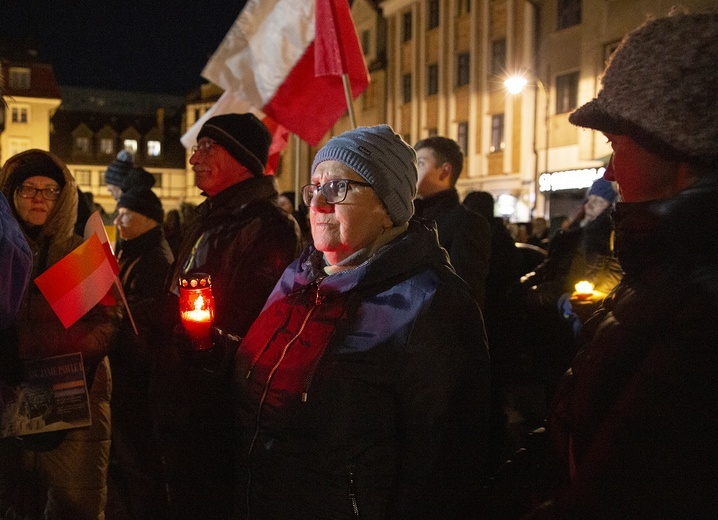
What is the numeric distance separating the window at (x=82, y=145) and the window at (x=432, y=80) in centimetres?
3808

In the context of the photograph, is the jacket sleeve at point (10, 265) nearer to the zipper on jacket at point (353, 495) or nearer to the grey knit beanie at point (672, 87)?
the zipper on jacket at point (353, 495)

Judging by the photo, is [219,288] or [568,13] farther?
[568,13]

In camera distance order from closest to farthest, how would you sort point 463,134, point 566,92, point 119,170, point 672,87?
point 672,87 < point 119,170 < point 566,92 < point 463,134

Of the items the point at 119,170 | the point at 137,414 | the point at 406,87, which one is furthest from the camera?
the point at 406,87

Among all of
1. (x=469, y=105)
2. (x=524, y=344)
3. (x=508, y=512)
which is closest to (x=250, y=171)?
(x=508, y=512)

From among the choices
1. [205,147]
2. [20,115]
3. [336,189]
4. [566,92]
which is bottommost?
[336,189]

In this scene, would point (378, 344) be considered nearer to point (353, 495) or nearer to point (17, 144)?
point (353, 495)

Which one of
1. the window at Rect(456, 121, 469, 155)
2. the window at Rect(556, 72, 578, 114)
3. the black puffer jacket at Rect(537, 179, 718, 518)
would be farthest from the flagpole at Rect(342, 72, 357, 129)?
the window at Rect(456, 121, 469, 155)

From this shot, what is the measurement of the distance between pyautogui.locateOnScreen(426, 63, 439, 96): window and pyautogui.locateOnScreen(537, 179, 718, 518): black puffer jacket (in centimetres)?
2817

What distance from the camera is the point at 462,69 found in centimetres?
2656

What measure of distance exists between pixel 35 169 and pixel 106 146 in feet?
187

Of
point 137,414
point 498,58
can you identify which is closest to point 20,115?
point 498,58

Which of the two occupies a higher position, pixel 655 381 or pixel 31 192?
pixel 31 192

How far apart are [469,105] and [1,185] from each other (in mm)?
24298
